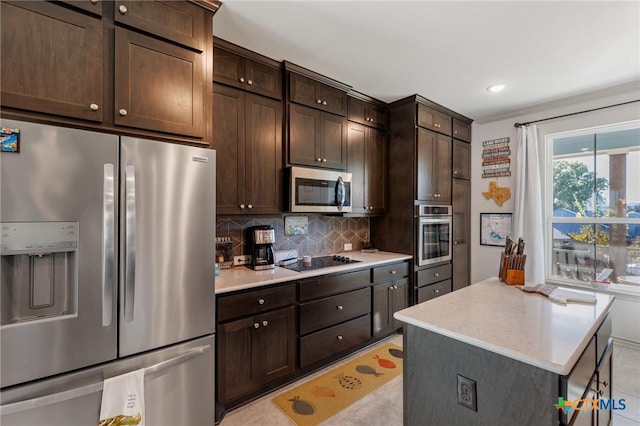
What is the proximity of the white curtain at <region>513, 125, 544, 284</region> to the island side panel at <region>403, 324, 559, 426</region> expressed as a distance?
9.56 feet

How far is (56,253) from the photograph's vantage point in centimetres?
127

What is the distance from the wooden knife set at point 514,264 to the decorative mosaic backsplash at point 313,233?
1764 millimetres

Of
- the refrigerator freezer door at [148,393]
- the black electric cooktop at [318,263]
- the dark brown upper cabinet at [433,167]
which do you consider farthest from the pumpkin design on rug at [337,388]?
the dark brown upper cabinet at [433,167]

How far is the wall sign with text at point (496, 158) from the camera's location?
3.72 m

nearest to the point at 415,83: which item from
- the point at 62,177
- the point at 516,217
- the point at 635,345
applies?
the point at 516,217

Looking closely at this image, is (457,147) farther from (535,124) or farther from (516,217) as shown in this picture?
(516,217)

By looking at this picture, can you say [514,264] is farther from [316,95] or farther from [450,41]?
[316,95]

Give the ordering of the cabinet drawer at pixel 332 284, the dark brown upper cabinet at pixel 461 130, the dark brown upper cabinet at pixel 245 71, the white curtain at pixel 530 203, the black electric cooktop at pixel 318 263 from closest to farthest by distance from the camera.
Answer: the dark brown upper cabinet at pixel 245 71 < the cabinet drawer at pixel 332 284 < the black electric cooktop at pixel 318 263 < the white curtain at pixel 530 203 < the dark brown upper cabinet at pixel 461 130

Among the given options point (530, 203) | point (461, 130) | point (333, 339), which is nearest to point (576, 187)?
point (530, 203)

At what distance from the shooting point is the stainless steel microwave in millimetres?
2523

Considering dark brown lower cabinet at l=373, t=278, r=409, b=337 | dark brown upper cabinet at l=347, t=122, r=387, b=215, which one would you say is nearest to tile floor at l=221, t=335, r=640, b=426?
dark brown lower cabinet at l=373, t=278, r=409, b=337

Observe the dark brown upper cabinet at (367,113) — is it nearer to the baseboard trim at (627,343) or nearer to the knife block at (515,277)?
the knife block at (515,277)

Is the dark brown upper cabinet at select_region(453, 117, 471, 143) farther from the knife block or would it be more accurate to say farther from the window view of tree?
the knife block

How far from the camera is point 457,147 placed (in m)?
3.82
